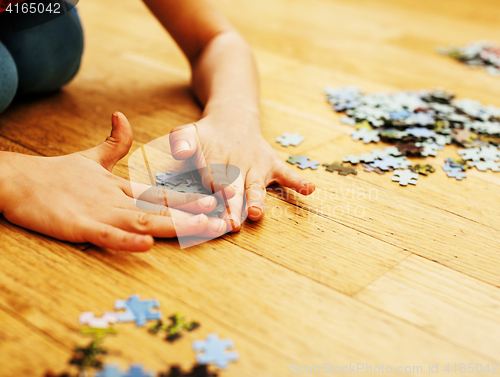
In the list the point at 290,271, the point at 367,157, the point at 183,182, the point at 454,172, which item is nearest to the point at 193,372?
the point at 290,271

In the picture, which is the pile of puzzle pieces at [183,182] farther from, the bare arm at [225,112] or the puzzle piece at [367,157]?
the puzzle piece at [367,157]

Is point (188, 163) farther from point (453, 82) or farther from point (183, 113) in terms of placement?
point (453, 82)

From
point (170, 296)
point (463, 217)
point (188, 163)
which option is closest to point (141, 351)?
point (170, 296)

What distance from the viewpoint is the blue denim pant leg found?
5.10 feet

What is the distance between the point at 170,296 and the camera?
0.90 m

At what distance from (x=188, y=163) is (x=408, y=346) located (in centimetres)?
73

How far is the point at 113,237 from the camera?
0.95 metres

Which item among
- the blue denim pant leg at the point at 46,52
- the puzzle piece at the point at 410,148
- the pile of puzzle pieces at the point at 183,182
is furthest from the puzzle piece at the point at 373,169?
the blue denim pant leg at the point at 46,52

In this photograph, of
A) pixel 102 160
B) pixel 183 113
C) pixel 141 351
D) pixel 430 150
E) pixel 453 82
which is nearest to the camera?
pixel 141 351

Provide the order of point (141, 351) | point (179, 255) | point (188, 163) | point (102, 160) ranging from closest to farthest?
point (141, 351) → point (179, 255) → point (102, 160) → point (188, 163)

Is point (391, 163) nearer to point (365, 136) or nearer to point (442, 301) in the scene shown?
point (365, 136)

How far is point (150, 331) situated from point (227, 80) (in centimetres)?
96

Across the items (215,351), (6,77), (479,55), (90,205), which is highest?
(6,77)

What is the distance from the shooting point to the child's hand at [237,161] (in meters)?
1.11
